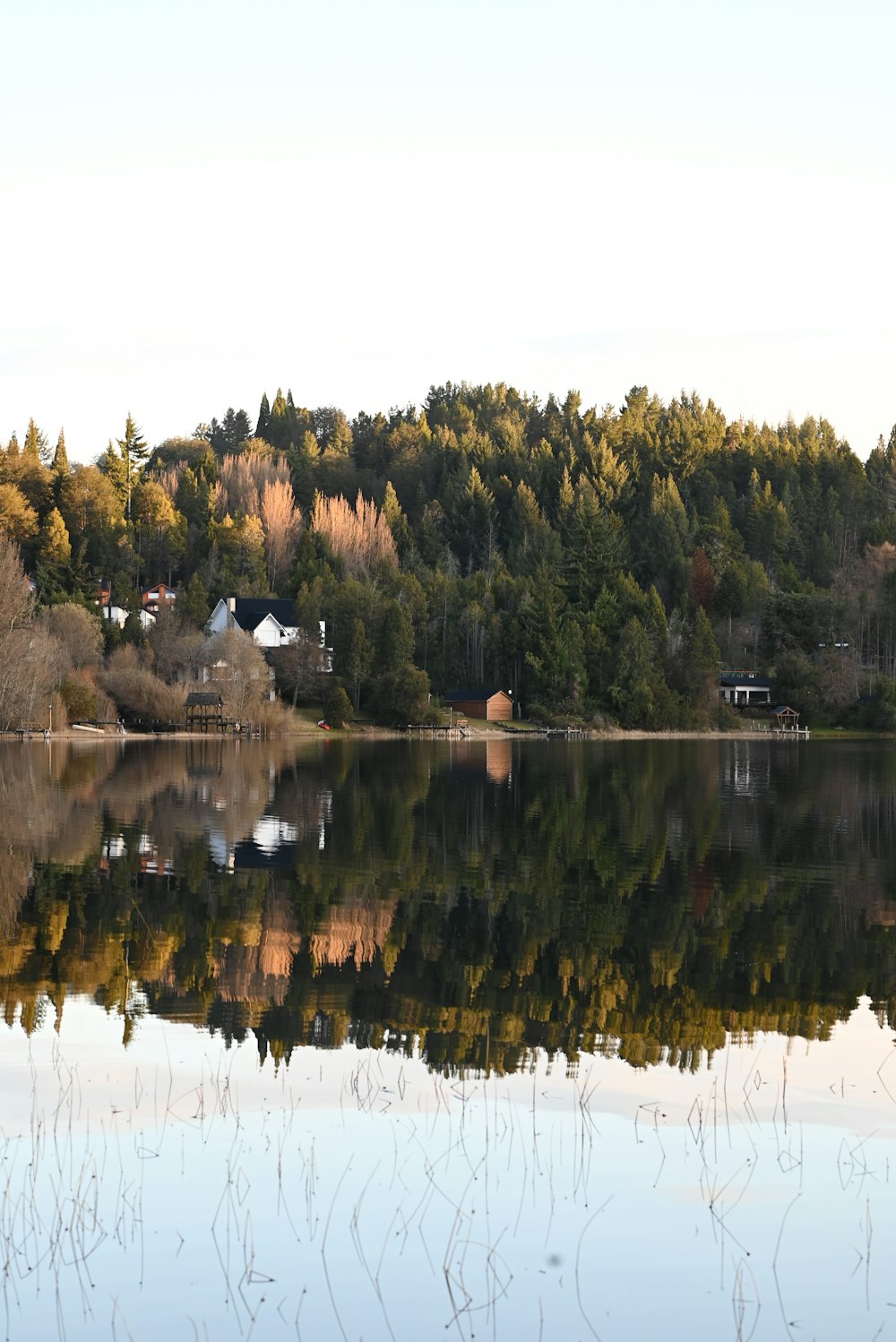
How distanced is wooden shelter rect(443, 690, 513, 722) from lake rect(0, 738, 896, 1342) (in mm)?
88100

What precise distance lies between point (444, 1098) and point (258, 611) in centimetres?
11129

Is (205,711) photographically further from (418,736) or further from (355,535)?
(355,535)

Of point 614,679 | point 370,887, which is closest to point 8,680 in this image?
point 614,679

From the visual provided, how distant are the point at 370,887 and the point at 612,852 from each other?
26.6ft

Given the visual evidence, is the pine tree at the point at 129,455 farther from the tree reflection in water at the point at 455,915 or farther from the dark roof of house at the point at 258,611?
the tree reflection in water at the point at 455,915

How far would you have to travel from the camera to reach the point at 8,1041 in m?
14.8

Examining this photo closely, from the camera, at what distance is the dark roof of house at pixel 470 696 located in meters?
120

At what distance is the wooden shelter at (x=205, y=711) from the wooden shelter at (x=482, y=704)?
81.1 feet

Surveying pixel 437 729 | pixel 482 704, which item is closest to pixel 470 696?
pixel 482 704

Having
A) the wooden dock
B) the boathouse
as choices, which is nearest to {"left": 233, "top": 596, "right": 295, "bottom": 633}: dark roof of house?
the wooden dock

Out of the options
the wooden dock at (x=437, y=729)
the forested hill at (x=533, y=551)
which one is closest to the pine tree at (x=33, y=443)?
the forested hill at (x=533, y=551)

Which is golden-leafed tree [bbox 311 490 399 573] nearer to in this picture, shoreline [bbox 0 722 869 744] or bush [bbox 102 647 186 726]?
shoreline [bbox 0 722 869 744]

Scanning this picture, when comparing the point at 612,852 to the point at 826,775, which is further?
the point at 826,775

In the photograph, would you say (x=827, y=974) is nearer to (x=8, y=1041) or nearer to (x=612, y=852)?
(x=8, y=1041)
